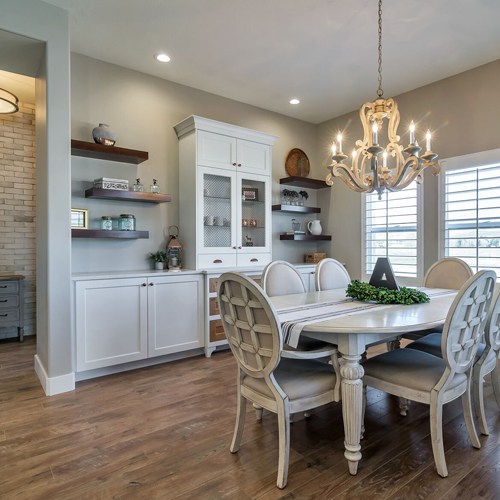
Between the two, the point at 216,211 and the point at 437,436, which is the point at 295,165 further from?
the point at 437,436

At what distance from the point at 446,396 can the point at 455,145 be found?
3103mm

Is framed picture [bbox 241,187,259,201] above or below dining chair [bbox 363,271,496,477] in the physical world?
above

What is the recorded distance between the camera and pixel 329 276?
10.6 feet

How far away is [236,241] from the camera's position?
13.6 ft

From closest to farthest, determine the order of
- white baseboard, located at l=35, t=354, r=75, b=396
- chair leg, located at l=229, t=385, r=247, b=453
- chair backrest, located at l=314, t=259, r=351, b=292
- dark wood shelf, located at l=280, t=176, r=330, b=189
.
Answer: chair leg, located at l=229, t=385, r=247, b=453, white baseboard, located at l=35, t=354, r=75, b=396, chair backrest, located at l=314, t=259, r=351, b=292, dark wood shelf, located at l=280, t=176, r=330, b=189

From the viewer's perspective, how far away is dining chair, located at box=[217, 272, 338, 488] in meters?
1.67

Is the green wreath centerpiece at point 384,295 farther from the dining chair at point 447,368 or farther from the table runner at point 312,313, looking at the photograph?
the dining chair at point 447,368

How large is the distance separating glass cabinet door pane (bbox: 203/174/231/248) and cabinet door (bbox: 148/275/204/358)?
52cm

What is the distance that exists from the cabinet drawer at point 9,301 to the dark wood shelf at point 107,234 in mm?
1687

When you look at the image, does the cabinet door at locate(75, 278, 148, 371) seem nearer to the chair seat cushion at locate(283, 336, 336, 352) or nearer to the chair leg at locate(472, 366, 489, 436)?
the chair seat cushion at locate(283, 336, 336, 352)

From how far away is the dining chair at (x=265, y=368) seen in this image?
167 centimetres

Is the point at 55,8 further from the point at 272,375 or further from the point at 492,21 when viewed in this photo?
the point at 492,21

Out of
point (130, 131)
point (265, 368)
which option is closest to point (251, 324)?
point (265, 368)

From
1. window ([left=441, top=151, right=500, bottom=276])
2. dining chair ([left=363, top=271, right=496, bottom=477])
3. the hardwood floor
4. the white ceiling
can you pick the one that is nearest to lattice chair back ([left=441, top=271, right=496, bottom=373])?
dining chair ([left=363, top=271, right=496, bottom=477])
